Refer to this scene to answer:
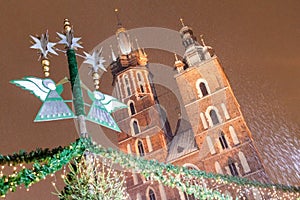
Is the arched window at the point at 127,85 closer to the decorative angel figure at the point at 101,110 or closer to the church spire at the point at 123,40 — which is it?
the church spire at the point at 123,40

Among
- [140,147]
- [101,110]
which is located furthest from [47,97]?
[140,147]

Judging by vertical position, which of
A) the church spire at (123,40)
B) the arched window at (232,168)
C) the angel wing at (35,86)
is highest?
the church spire at (123,40)

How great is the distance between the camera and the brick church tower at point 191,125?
789 inches

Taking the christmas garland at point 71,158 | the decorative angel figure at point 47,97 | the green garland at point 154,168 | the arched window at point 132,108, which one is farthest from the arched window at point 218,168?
the decorative angel figure at point 47,97

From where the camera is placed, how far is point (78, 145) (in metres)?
4.82

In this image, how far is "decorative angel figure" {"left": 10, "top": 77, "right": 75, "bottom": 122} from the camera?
16.5 feet

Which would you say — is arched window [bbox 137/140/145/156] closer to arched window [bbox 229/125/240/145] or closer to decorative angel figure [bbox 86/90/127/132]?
arched window [bbox 229/125/240/145]

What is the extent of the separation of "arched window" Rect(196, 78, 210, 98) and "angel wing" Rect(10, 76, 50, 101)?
18.3m

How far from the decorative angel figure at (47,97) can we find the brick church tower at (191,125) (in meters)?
14.8

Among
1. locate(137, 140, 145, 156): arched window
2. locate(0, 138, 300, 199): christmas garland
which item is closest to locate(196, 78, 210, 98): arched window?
locate(137, 140, 145, 156): arched window

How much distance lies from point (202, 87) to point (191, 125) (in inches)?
116

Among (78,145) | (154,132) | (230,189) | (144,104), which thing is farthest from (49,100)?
(144,104)

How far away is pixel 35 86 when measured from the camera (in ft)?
17.3

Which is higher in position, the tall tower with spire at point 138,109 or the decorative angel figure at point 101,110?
the tall tower with spire at point 138,109
